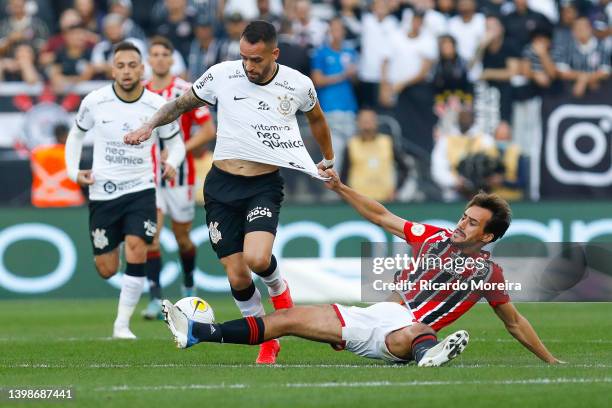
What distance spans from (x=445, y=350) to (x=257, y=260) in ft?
5.97

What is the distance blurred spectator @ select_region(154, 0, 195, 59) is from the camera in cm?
2184

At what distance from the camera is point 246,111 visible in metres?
10.7

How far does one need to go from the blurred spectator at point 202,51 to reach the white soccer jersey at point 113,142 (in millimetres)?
7553

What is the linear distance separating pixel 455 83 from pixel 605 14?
322 centimetres

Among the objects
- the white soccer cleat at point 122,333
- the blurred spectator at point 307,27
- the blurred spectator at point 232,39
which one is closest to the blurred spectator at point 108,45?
the blurred spectator at point 232,39

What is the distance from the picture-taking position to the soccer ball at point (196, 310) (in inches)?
392

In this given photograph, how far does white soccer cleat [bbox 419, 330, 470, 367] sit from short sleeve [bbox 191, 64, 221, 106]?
2838 mm

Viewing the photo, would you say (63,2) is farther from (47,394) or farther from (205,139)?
(47,394)

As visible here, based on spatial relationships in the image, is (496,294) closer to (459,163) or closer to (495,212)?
(495,212)

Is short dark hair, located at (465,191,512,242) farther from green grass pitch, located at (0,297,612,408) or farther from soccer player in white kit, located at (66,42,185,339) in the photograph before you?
soccer player in white kit, located at (66,42,185,339)

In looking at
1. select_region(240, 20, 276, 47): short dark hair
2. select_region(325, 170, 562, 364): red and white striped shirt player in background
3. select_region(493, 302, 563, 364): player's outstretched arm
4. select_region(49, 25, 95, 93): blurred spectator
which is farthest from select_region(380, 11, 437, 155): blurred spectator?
select_region(493, 302, 563, 364): player's outstretched arm

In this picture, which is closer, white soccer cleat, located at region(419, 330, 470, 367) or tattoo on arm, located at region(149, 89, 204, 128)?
white soccer cleat, located at region(419, 330, 470, 367)

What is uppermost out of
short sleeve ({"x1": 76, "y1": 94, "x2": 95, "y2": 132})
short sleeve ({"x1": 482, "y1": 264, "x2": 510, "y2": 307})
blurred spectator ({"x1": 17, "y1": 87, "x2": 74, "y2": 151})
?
short sleeve ({"x1": 76, "y1": 94, "x2": 95, "y2": 132})

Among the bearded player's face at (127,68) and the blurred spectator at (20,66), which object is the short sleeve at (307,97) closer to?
the bearded player's face at (127,68)
